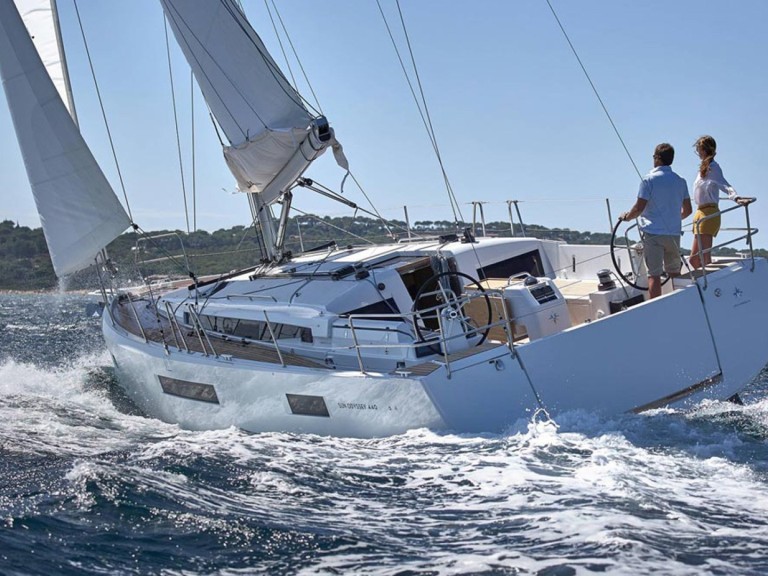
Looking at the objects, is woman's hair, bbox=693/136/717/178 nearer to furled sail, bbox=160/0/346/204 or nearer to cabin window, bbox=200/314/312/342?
cabin window, bbox=200/314/312/342

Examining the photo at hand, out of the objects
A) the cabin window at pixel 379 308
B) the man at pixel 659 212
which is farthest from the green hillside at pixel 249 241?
the cabin window at pixel 379 308

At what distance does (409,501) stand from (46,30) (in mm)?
9724

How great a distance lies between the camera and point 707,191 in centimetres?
877

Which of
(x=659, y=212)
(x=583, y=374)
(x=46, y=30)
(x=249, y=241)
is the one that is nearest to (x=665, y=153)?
(x=659, y=212)

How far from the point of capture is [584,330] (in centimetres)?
753

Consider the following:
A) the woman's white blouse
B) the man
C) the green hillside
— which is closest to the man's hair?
the man

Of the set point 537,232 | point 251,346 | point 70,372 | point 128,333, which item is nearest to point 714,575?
point 251,346

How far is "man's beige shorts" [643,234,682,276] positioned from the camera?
8.34 metres

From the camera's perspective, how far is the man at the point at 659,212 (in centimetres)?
828

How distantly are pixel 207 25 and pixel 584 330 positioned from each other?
592 centimetres

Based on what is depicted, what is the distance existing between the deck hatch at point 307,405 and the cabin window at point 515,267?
2.26 meters

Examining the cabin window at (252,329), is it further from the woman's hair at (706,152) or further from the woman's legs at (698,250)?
the woman's hair at (706,152)

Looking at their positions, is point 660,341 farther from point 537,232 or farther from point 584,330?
point 537,232

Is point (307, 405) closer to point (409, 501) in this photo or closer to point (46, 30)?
point (409, 501)
